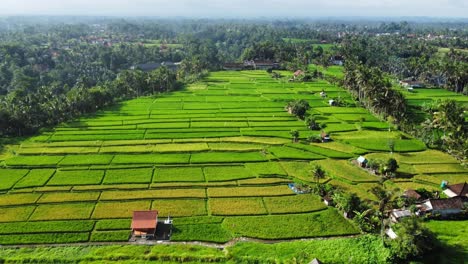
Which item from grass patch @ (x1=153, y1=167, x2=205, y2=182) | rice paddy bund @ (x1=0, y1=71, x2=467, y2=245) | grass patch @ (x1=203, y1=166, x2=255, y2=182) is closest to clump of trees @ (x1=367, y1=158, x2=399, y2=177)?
rice paddy bund @ (x1=0, y1=71, x2=467, y2=245)

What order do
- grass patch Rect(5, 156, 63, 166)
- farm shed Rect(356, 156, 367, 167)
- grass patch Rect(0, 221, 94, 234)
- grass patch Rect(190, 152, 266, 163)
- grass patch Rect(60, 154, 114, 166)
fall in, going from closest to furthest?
grass patch Rect(0, 221, 94, 234)
grass patch Rect(5, 156, 63, 166)
grass patch Rect(60, 154, 114, 166)
farm shed Rect(356, 156, 367, 167)
grass patch Rect(190, 152, 266, 163)

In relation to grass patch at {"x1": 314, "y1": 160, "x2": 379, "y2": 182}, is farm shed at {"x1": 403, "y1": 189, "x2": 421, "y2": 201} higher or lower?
higher

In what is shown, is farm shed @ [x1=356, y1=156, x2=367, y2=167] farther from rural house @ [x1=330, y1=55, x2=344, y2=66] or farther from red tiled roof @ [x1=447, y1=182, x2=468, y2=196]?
rural house @ [x1=330, y1=55, x2=344, y2=66]

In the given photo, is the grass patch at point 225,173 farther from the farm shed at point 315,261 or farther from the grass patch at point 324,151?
the farm shed at point 315,261

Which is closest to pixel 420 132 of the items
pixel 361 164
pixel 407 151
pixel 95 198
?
pixel 407 151

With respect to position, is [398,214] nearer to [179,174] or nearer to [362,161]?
[362,161]

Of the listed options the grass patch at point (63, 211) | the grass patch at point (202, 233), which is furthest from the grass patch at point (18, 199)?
the grass patch at point (202, 233)
